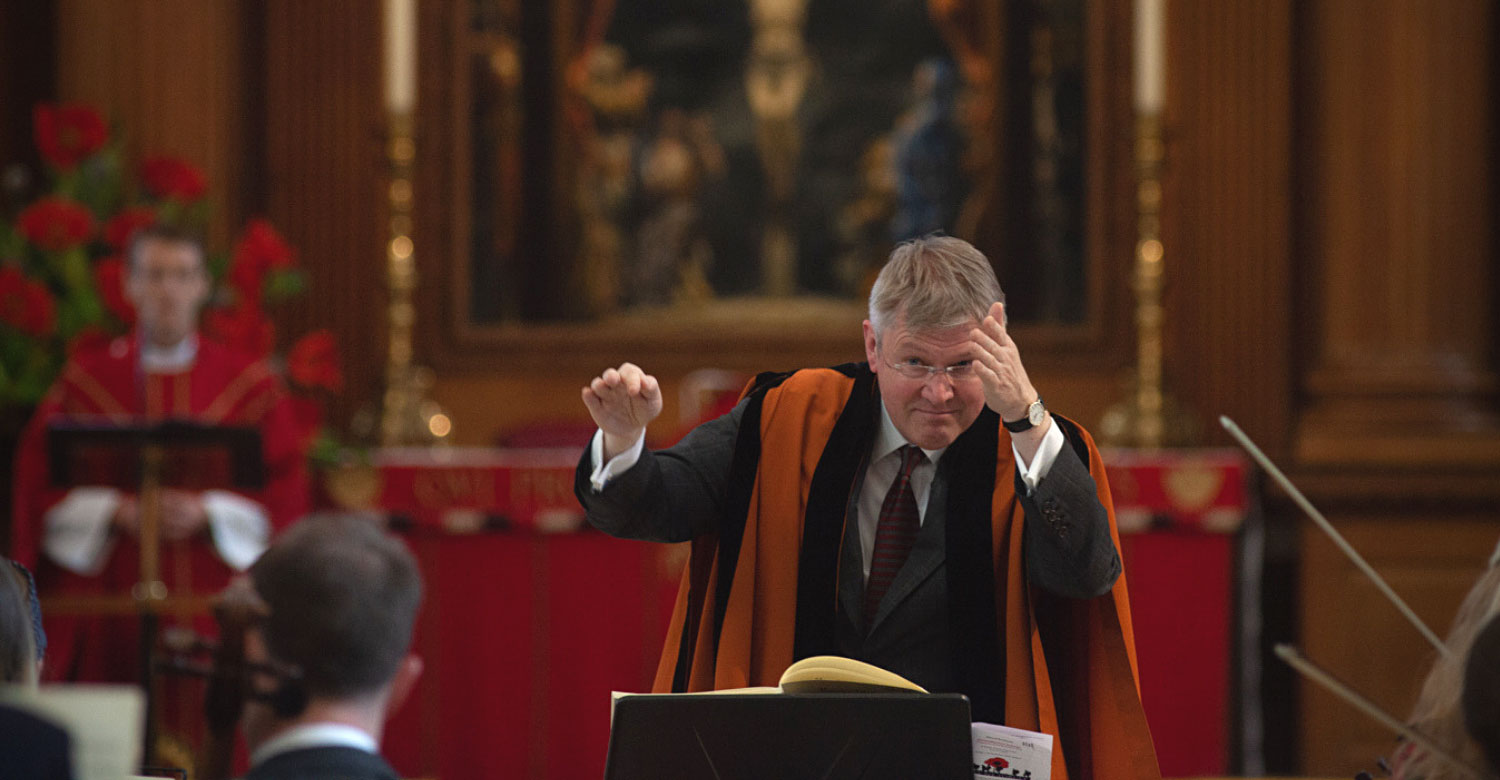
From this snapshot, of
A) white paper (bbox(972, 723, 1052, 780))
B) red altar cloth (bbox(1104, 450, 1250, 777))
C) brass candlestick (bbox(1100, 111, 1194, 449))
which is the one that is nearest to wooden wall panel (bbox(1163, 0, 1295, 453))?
brass candlestick (bbox(1100, 111, 1194, 449))

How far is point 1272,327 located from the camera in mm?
6887

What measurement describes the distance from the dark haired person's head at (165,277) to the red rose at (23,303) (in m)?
0.35

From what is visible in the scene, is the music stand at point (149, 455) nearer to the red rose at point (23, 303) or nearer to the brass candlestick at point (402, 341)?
the red rose at point (23, 303)

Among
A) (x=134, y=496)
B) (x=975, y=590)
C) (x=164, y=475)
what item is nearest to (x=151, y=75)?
(x=164, y=475)

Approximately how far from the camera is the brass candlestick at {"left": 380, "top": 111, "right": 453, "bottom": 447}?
6.32 metres

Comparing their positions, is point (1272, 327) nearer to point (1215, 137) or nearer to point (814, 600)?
point (1215, 137)

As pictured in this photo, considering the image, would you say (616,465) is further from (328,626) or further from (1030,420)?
(328,626)

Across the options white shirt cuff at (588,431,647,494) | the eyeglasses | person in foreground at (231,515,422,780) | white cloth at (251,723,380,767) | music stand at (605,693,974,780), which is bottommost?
music stand at (605,693,974,780)

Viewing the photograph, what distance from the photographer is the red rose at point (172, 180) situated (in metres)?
5.96

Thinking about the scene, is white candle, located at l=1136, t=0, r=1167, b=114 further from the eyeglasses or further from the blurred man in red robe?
the blurred man in red robe

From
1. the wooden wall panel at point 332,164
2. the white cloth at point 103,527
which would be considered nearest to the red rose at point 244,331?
the white cloth at point 103,527

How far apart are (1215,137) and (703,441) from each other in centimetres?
467

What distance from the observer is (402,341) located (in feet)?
21.2

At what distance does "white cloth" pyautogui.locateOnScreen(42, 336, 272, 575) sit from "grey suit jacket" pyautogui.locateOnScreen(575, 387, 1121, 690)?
273cm
